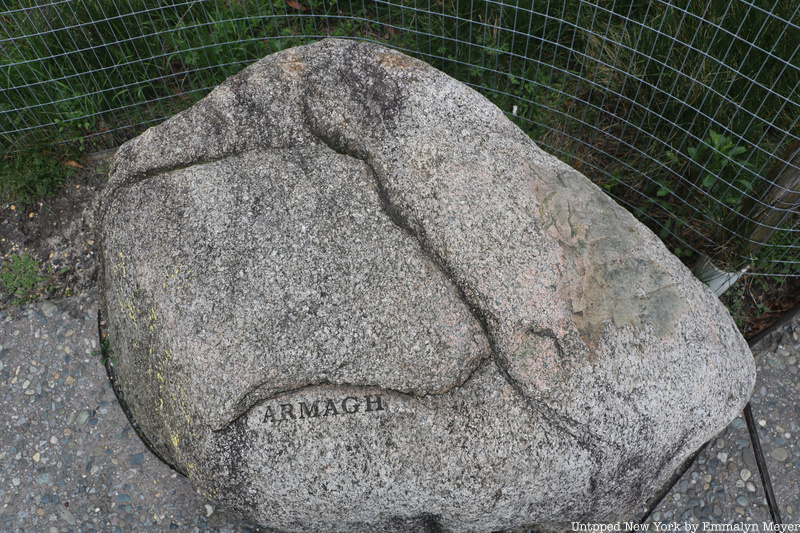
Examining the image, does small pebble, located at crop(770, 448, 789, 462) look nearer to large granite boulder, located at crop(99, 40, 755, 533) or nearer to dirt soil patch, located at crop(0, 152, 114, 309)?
large granite boulder, located at crop(99, 40, 755, 533)

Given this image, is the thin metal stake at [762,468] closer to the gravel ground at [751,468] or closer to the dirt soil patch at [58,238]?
the gravel ground at [751,468]

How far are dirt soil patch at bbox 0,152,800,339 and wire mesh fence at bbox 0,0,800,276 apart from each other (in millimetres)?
132

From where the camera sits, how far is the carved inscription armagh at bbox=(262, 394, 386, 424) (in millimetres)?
→ 1812

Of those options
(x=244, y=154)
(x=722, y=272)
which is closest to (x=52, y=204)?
(x=244, y=154)

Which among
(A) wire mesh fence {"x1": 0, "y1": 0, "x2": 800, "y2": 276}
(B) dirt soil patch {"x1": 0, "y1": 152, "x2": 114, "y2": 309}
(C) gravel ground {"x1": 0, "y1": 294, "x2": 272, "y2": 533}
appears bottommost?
(C) gravel ground {"x1": 0, "y1": 294, "x2": 272, "y2": 533}

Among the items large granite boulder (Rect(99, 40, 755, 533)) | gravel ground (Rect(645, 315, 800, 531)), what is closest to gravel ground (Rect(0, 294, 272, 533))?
large granite boulder (Rect(99, 40, 755, 533))

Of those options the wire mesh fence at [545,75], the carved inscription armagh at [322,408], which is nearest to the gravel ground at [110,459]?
the wire mesh fence at [545,75]

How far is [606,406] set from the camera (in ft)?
5.98

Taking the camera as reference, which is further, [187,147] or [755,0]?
[755,0]

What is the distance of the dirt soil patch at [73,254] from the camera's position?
9.42 feet

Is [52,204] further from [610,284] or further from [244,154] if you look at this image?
[610,284]

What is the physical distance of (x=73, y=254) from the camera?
9.72 feet

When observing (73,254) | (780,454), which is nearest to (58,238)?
(73,254)

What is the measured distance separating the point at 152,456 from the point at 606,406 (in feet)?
6.07
